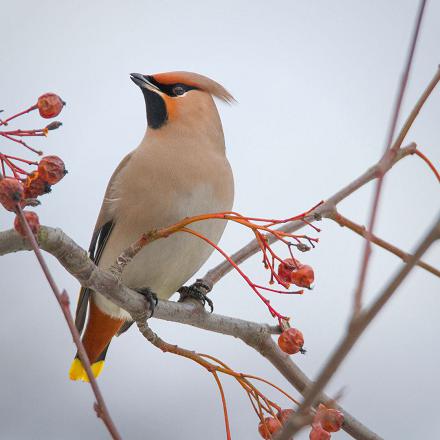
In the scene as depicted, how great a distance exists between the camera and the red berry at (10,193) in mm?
1050

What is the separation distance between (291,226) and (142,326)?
1.65 ft

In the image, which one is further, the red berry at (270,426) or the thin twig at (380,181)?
the red berry at (270,426)

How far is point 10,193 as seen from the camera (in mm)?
1052

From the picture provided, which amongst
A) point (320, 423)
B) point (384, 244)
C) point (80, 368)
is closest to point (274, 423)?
point (320, 423)

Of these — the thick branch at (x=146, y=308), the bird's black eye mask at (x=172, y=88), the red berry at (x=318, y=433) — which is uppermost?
the bird's black eye mask at (x=172, y=88)

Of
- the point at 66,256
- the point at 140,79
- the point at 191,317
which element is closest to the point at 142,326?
the point at 191,317

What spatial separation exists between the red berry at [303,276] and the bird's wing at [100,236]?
1.04m

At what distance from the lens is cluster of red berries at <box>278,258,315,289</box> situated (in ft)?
4.82

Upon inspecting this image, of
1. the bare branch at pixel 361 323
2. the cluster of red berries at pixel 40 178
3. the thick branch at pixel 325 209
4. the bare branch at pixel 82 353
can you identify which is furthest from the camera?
the thick branch at pixel 325 209

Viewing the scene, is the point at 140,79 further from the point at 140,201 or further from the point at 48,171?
the point at 48,171

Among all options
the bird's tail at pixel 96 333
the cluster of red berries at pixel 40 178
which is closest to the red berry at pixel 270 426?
the cluster of red berries at pixel 40 178

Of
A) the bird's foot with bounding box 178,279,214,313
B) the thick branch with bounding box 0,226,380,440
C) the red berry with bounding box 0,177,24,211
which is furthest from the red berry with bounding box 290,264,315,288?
Answer: the bird's foot with bounding box 178,279,214,313

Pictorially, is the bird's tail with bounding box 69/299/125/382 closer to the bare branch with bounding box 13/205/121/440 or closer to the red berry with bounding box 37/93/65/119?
the red berry with bounding box 37/93/65/119

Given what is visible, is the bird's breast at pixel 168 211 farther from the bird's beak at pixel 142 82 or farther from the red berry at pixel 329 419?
the red berry at pixel 329 419
